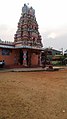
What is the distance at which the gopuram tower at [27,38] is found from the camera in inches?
1396

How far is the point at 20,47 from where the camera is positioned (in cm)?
3419

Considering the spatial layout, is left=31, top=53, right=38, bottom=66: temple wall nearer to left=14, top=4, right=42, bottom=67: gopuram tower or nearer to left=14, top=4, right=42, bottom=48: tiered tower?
left=14, top=4, right=42, bottom=67: gopuram tower

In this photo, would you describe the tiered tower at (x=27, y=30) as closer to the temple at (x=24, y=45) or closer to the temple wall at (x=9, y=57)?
the temple at (x=24, y=45)

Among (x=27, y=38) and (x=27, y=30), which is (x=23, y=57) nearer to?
(x=27, y=38)

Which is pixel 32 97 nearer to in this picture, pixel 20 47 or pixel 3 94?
pixel 3 94

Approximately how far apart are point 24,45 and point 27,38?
2.85 meters

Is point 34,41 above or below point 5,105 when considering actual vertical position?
above

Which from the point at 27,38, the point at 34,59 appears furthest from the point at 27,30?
the point at 34,59

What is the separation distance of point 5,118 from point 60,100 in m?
3.34

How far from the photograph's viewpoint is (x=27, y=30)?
3684 cm

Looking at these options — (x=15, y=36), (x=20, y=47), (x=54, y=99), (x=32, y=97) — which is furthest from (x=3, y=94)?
(x=15, y=36)

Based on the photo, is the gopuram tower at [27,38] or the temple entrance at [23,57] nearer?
the temple entrance at [23,57]

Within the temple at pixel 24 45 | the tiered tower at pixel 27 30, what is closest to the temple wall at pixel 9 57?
the temple at pixel 24 45

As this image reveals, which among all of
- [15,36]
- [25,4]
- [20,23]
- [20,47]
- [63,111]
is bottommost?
[63,111]
